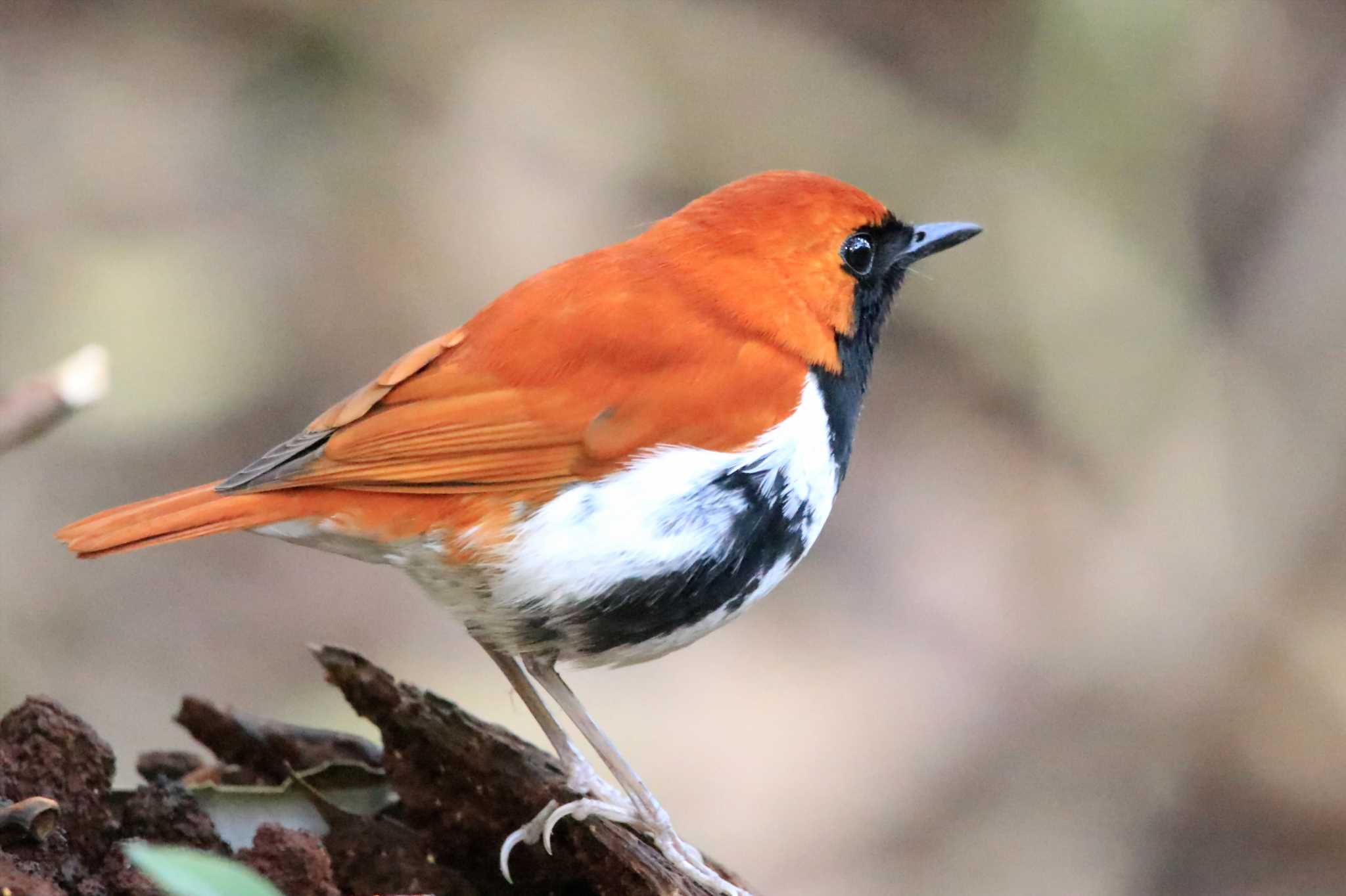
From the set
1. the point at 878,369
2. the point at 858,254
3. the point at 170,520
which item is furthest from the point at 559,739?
the point at 878,369

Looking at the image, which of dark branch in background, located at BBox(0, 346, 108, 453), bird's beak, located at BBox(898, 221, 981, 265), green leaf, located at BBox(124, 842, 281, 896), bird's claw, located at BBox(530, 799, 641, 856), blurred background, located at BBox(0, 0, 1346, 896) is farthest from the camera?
blurred background, located at BBox(0, 0, 1346, 896)

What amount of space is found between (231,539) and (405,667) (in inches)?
51.0

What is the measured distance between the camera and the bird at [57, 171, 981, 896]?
9.20 ft

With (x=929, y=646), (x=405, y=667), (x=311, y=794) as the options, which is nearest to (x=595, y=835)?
(x=311, y=794)

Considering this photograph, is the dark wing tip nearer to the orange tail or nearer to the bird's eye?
the orange tail

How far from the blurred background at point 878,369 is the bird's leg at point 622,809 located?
6.28ft

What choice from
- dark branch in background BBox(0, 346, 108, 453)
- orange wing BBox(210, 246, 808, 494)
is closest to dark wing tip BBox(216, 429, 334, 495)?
orange wing BBox(210, 246, 808, 494)

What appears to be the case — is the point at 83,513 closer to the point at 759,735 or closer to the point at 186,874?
the point at 759,735

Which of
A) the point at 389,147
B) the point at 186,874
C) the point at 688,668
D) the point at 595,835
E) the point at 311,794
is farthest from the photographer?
the point at 389,147

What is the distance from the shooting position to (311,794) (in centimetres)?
304

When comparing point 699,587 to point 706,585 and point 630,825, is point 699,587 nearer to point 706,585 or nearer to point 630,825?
point 706,585

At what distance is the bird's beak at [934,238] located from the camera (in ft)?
11.3

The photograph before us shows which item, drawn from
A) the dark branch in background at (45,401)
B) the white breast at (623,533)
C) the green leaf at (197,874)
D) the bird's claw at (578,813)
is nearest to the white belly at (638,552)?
the white breast at (623,533)

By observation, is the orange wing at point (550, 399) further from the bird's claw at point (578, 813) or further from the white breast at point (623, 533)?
the bird's claw at point (578, 813)
